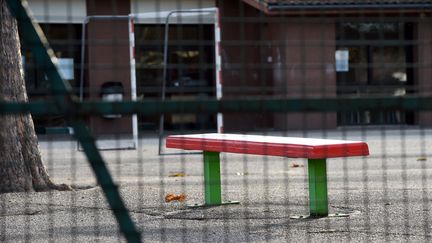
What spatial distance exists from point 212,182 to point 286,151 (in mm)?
1153

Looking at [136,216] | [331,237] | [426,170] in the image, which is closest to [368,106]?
[331,237]

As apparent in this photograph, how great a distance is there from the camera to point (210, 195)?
855cm

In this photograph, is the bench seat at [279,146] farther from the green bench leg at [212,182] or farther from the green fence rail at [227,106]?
the green fence rail at [227,106]

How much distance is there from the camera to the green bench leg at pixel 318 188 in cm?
778

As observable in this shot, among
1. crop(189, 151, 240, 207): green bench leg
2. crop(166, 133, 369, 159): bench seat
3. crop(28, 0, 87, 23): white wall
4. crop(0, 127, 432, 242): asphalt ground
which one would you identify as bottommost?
crop(0, 127, 432, 242): asphalt ground

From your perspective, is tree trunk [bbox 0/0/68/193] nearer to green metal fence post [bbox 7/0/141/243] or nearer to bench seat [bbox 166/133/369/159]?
bench seat [bbox 166/133/369/159]

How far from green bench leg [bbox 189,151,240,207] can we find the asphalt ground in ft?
0.40

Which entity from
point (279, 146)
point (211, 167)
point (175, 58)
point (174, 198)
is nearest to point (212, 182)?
point (211, 167)

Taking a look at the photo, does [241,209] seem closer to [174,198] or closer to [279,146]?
[174,198]

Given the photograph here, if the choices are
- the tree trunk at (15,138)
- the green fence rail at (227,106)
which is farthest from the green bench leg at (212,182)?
the green fence rail at (227,106)

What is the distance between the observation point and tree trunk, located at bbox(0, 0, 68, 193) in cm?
927

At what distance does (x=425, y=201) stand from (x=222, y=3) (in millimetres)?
13600

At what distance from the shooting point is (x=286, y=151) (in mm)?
7594

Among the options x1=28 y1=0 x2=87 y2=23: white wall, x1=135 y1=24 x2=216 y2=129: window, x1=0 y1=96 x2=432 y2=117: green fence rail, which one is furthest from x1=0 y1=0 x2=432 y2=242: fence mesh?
x1=135 y1=24 x2=216 y2=129: window
